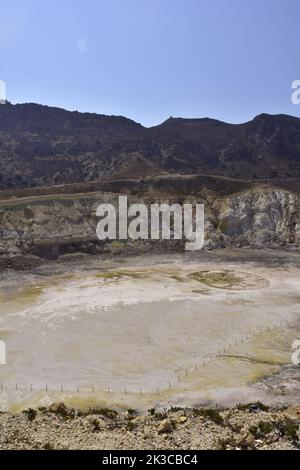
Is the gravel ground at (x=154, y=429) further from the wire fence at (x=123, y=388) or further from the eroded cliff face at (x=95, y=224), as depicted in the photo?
the eroded cliff face at (x=95, y=224)

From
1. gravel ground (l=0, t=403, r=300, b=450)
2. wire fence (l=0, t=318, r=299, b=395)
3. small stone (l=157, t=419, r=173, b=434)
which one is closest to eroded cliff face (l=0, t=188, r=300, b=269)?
wire fence (l=0, t=318, r=299, b=395)

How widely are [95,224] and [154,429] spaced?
179 feet

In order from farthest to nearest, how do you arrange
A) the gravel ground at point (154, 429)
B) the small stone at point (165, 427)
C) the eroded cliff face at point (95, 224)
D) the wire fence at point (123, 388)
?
the eroded cliff face at point (95, 224), the wire fence at point (123, 388), the small stone at point (165, 427), the gravel ground at point (154, 429)

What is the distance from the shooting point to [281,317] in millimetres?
40438

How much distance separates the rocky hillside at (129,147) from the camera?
120 meters

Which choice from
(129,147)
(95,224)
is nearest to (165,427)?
(95,224)

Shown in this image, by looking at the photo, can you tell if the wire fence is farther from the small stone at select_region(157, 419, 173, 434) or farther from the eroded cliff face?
the eroded cliff face

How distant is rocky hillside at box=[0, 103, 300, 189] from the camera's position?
120188 millimetres

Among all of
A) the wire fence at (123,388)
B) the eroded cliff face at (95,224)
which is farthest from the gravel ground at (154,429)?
the eroded cliff face at (95,224)

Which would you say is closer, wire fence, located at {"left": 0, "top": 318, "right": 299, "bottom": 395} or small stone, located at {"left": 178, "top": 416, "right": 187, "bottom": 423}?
small stone, located at {"left": 178, "top": 416, "right": 187, "bottom": 423}

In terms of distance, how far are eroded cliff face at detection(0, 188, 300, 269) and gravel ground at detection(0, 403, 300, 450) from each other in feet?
132

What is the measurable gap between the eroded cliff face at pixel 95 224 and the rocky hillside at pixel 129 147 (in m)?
30.2

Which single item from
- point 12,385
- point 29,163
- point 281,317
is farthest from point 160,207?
point 29,163

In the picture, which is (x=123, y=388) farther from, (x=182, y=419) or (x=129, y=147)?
A: (x=129, y=147)
